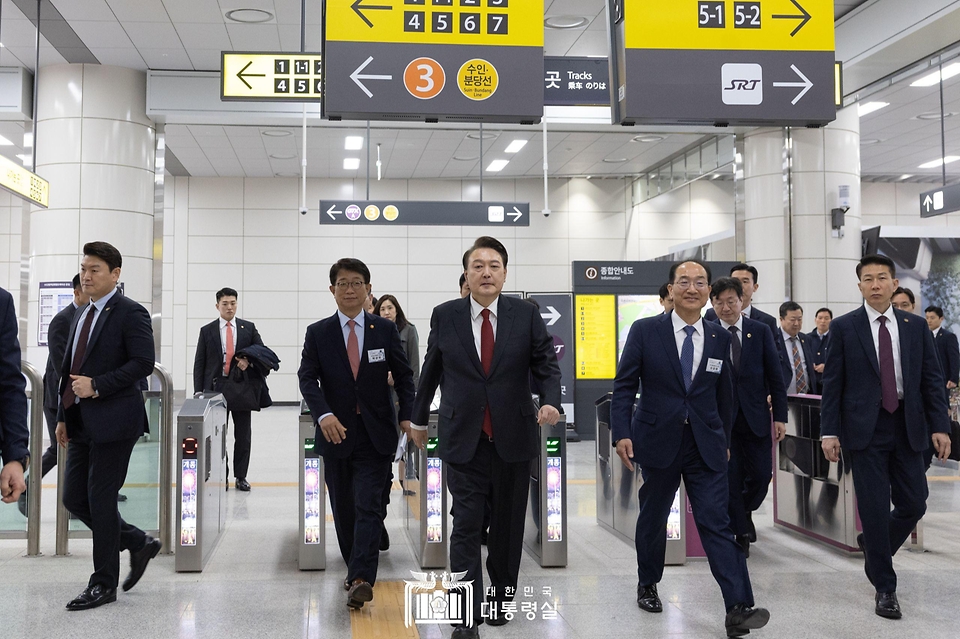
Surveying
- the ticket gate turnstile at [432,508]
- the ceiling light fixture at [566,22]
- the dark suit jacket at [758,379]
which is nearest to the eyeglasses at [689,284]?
the dark suit jacket at [758,379]

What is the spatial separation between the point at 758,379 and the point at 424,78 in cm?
251

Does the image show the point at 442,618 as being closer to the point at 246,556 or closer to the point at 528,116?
the point at 246,556

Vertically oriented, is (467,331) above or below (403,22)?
below

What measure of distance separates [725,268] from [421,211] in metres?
4.14

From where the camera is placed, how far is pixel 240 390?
281 inches

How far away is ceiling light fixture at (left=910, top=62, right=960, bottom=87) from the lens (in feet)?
35.4

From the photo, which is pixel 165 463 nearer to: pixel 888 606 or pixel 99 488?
pixel 99 488

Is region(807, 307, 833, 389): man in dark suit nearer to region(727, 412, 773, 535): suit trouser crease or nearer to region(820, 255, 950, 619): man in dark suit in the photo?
region(727, 412, 773, 535): suit trouser crease

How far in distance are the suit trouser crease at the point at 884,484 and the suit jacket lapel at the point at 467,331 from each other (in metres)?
1.92

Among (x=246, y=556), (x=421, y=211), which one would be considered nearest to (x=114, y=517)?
(x=246, y=556)

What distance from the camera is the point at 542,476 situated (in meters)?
4.87

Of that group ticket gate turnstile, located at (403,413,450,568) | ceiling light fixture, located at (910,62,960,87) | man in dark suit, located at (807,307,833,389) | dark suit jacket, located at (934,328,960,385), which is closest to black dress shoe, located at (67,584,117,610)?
ticket gate turnstile, located at (403,413,450,568)

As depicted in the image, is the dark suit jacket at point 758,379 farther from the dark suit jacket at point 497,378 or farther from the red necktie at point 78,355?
the red necktie at point 78,355

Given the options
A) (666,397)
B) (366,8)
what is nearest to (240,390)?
(366,8)
